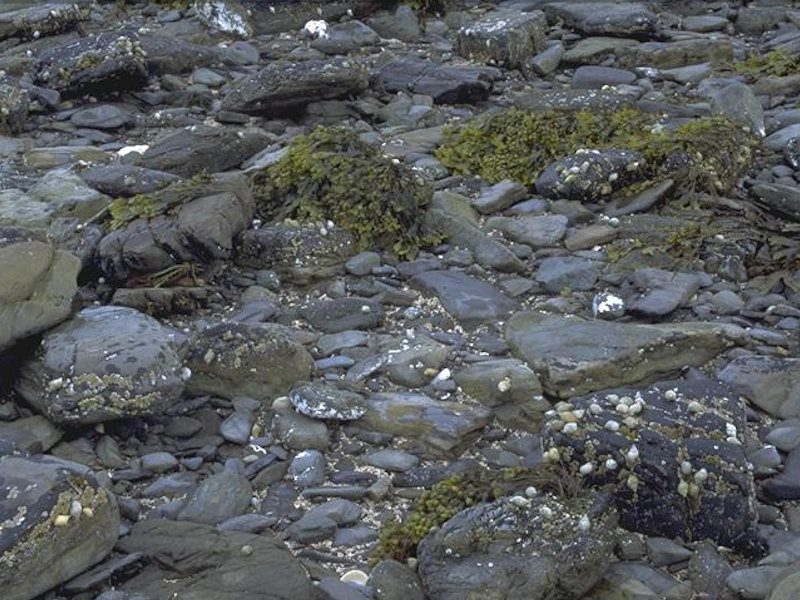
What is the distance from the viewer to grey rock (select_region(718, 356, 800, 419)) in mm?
5770

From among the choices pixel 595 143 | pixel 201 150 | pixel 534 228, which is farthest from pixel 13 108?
pixel 595 143

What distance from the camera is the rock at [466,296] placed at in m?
6.64

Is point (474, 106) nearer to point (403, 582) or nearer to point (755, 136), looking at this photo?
point (755, 136)

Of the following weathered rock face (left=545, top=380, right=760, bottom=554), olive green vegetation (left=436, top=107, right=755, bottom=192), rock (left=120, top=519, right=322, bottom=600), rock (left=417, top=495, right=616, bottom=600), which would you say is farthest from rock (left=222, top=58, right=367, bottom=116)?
rock (left=417, top=495, right=616, bottom=600)

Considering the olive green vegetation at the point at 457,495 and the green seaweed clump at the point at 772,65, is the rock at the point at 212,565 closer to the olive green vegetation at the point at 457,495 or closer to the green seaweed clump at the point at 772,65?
the olive green vegetation at the point at 457,495

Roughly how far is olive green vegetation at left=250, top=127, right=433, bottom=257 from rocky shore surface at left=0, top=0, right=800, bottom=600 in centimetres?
2

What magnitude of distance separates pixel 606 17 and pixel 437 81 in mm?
1879

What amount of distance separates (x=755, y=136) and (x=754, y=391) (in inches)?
121

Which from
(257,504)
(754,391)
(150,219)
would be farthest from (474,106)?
(257,504)

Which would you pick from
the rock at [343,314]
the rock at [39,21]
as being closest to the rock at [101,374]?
the rock at [343,314]

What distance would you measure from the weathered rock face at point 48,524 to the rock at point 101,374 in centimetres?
60

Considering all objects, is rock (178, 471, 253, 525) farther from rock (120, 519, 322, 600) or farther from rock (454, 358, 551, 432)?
rock (454, 358, 551, 432)

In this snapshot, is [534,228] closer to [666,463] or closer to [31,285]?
[666,463]

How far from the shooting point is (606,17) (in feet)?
35.0
